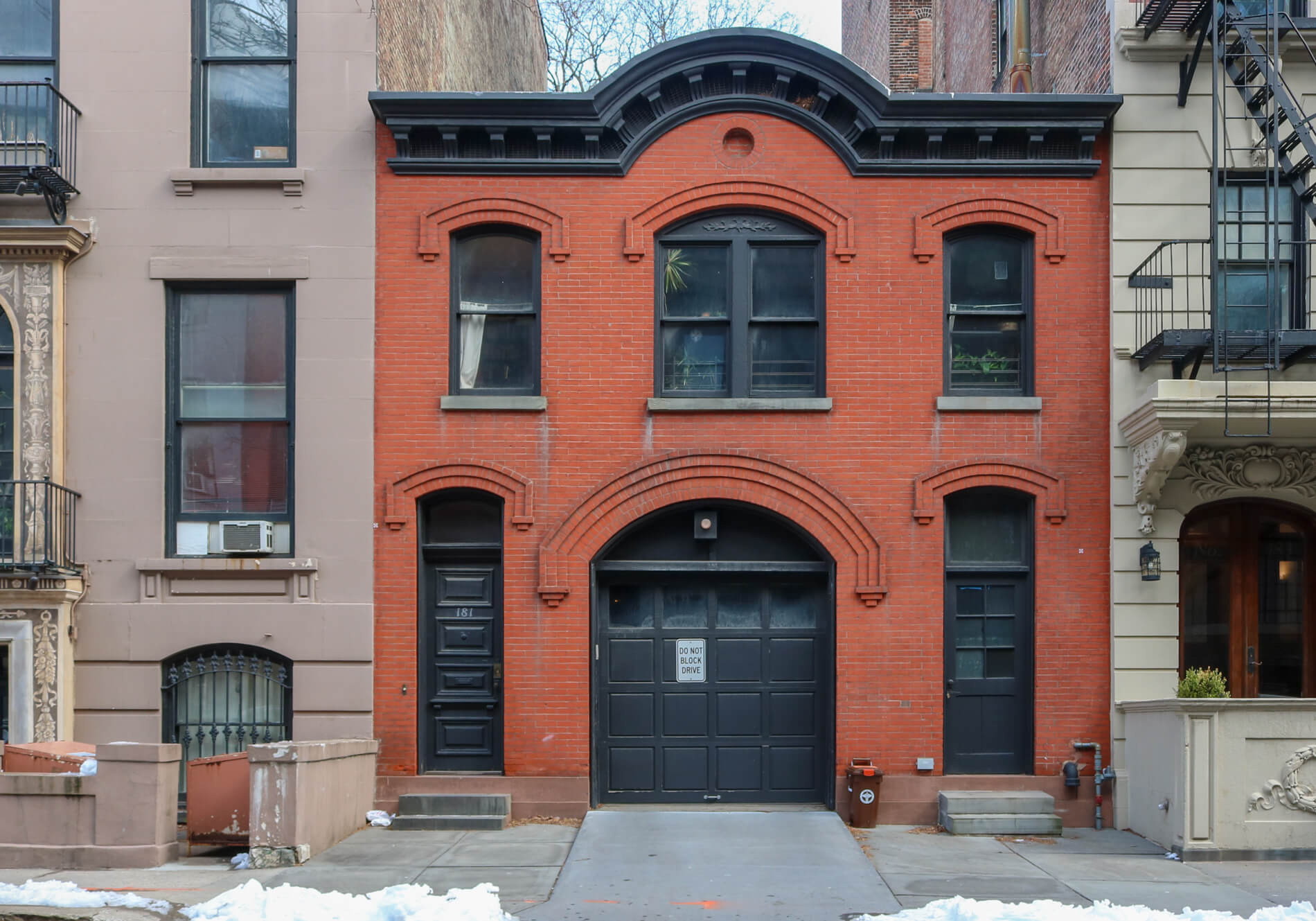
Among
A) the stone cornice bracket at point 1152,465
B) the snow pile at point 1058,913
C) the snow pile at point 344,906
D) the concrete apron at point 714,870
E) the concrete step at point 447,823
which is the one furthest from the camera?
the concrete step at point 447,823

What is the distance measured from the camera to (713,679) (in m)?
13.6

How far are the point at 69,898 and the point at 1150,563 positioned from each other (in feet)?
33.9

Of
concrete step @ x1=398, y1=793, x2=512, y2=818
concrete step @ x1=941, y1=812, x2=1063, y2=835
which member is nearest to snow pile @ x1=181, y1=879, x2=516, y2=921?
concrete step @ x1=398, y1=793, x2=512, y2=818

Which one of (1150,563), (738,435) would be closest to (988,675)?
(1150,563)

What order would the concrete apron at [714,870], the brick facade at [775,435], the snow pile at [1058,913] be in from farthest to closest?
1. the brick facade at [775,435]
2. the concrete apron at [714,870]
3. the snow pile at [1058,913]

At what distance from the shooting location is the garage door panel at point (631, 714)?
1352 centimetres

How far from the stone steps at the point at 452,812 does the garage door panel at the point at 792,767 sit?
2.85 m

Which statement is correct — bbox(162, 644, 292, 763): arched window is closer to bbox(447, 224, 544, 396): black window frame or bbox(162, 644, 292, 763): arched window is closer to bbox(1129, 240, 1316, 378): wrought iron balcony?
bbox(447, 224, 544, 396): black window frame

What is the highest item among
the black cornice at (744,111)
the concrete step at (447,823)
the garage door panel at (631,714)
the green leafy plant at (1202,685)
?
the black cornice at (744,111)

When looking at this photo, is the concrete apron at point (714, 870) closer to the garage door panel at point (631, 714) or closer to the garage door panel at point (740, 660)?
the garage door panel at point (631, 714)

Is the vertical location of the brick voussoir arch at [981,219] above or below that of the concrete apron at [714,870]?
above

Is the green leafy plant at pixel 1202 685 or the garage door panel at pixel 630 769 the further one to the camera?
the garage door panel at pixel 630 769

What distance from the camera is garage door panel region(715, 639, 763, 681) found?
536 inches

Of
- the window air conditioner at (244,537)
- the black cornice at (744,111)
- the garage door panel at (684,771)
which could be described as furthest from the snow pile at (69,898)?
the black cornice at (744,111)
